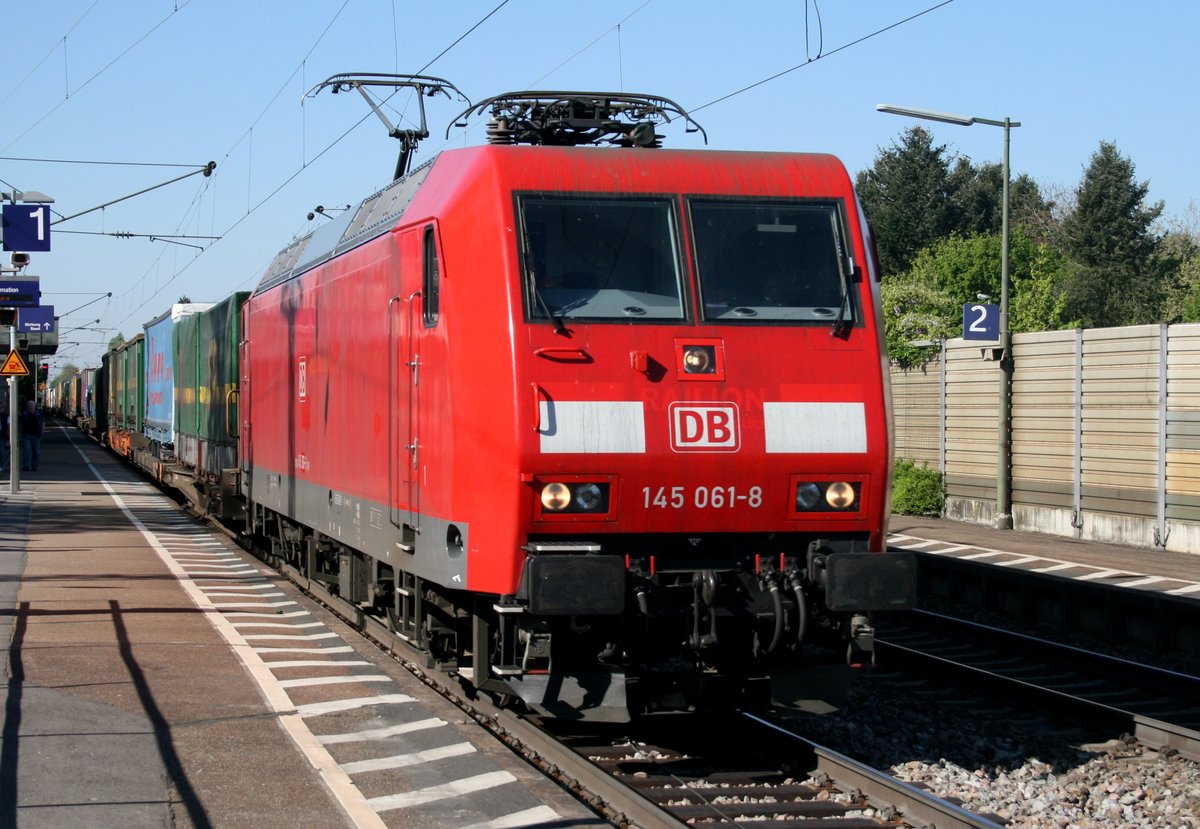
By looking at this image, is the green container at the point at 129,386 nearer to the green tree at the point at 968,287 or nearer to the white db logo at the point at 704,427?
the green tree at the point at 968,287

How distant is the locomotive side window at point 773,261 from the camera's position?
7.95 metres

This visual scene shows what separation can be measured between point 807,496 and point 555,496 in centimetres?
139

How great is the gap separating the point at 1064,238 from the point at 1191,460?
2273 inches

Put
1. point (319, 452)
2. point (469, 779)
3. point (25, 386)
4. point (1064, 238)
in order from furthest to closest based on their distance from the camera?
point (1064, 238) → point (25, 386) → point (319, 452) → point (469, 779)

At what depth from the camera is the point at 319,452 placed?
1201 cm

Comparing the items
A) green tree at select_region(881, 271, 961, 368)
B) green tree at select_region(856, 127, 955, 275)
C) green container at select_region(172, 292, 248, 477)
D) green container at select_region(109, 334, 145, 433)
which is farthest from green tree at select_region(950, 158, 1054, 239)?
green container at select_region(172, 292, 248, 477)

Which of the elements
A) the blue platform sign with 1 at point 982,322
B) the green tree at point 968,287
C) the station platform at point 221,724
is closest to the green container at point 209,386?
the station platform at point 221,724

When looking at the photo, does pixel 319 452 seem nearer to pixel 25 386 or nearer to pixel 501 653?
pixel 501 653

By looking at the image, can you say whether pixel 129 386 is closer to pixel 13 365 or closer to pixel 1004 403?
pixel 13 365

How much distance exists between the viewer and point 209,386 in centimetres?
2256

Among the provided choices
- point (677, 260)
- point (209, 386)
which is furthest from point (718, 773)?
point (209, 386)

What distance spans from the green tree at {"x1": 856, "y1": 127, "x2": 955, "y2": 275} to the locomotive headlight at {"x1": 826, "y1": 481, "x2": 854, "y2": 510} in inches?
2597

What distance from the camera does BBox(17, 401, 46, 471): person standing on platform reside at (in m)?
34.8

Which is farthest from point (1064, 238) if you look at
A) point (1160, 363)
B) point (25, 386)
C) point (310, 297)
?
point (310, 297)
